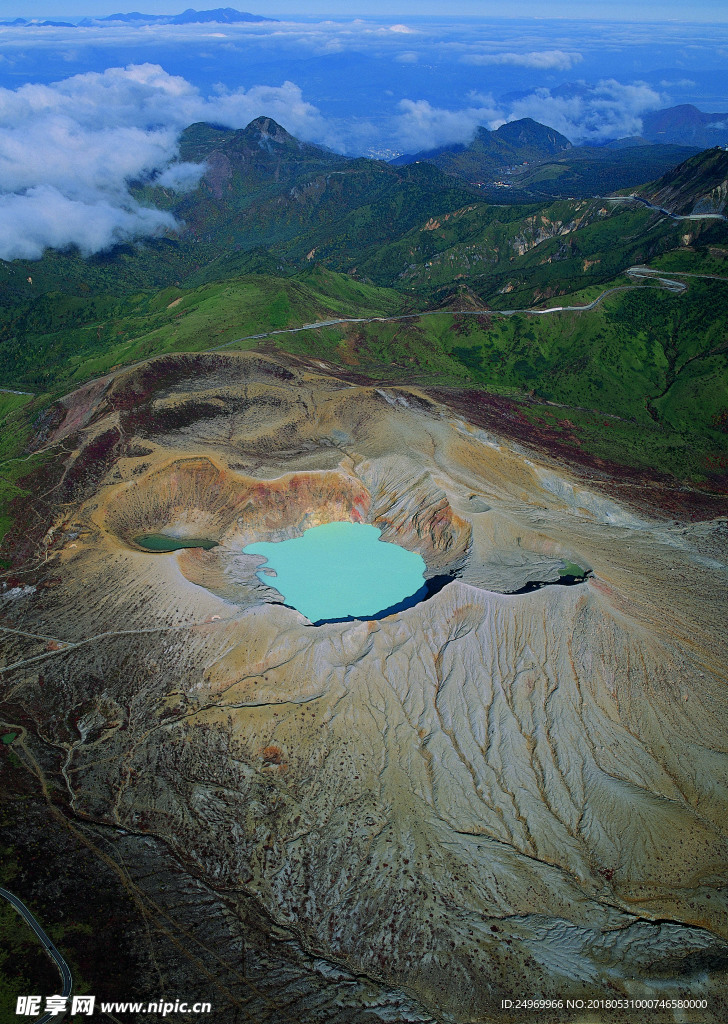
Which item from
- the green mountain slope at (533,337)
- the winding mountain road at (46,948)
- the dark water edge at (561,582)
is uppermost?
the green mountain slope at (533,337)

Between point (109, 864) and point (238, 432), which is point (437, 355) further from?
point (109, 864)

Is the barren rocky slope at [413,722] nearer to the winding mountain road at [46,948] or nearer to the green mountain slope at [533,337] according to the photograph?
Answer: the winding mountain road at [46,948]

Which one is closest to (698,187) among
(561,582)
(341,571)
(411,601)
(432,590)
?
(561,582)

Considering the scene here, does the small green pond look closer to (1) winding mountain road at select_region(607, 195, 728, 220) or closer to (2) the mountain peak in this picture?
(1) winding mountain road at select_region(607, 195, 728, 220)

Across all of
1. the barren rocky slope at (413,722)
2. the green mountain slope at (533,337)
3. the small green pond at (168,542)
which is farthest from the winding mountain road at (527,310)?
the barren rocky slope at (413,722)

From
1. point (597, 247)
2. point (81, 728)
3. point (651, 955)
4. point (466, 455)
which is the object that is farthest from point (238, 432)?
point (597, 247)

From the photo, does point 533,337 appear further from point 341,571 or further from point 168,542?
point 168,542
